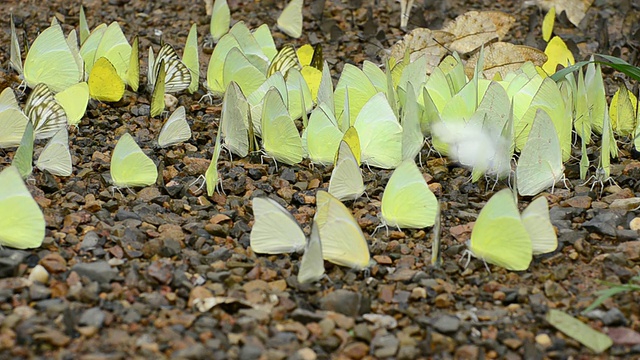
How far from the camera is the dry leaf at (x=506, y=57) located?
4.60 m

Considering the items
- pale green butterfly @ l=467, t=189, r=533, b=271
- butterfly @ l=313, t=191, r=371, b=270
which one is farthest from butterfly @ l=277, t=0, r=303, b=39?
pale green butterfly @ l=467, t=189, r=533, b=271

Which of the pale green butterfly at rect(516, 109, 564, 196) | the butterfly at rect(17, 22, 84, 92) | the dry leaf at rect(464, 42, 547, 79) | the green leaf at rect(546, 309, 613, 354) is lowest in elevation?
the green leaf at rect(546, 309, 613, 354)

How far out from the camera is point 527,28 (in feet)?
19.1

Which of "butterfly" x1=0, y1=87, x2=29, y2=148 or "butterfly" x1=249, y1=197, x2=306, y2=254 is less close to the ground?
"butterfly" x1=0, y1=87, x2=29, y2=148

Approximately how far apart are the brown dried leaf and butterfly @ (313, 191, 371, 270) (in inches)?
136

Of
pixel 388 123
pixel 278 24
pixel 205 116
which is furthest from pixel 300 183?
pixel 278 24

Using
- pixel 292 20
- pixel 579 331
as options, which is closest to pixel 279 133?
pixel 579 331

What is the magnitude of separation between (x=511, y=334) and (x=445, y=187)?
3.90 ft

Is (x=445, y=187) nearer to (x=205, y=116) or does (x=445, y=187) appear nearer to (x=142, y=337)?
(x=205, y=116)

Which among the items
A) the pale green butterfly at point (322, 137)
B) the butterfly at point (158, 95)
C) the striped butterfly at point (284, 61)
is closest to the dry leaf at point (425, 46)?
the striped butterfly at point (284, 61)

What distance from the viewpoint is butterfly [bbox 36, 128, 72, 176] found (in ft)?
11.5

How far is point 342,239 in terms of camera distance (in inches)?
114

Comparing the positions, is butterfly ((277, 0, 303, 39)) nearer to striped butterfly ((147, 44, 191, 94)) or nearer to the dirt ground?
striped butterfly ((147, 44, 191, 94))

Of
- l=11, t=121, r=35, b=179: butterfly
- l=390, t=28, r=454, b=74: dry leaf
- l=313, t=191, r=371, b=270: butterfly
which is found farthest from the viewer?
l=390, t=28, r=454, b=74: dry leaf
